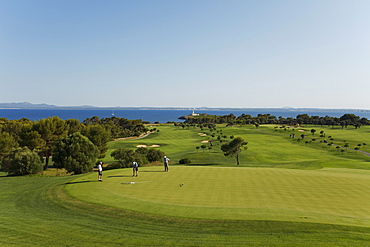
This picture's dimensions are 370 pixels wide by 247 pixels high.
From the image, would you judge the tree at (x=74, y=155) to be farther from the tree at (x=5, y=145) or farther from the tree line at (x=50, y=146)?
the tree at (x=5, y=145)

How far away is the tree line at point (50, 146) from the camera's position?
1246 inches

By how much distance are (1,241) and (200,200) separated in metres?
10.9

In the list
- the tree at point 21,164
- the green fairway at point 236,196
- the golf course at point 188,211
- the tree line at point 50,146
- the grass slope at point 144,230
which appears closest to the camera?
the grass slope at point 144,230

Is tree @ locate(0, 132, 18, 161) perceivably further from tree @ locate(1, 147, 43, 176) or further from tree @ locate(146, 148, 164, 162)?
tree @ locate(146, 148, 164, 162)

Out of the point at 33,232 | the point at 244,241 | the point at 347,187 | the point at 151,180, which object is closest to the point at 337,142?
the point at 347,187

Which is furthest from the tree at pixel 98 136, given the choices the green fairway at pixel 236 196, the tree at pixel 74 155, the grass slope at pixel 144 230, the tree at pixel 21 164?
the grass slope at pixel 144 230

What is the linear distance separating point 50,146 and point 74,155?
66.2 ft

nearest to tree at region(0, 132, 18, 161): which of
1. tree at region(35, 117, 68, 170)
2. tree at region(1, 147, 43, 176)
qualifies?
tree at region(35, 117, 68, 170)

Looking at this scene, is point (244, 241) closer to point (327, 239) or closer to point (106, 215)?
point (327, 239)

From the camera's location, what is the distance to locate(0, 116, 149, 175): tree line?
31.7m

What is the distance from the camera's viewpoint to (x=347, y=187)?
1964cm

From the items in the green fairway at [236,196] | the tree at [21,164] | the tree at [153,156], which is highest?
the green fairway at [236,196]

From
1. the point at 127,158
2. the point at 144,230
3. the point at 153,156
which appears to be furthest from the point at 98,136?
the point at 144,230

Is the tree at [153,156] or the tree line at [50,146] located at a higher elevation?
the tree line at [50,146]
